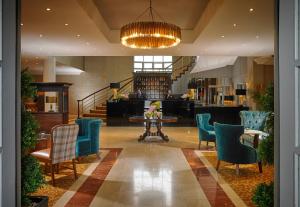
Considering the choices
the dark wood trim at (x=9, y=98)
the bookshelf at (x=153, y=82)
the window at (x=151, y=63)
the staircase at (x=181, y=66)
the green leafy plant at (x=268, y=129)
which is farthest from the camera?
the window at (x=151, y=63)

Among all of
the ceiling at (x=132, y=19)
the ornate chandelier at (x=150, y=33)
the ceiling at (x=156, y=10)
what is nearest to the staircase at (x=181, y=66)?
the ceiling at (x=132, y=19)

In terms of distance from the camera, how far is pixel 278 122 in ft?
6.31

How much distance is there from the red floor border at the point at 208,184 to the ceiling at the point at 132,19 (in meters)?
3.38

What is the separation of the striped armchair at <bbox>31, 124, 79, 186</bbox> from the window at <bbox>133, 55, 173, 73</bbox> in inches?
633

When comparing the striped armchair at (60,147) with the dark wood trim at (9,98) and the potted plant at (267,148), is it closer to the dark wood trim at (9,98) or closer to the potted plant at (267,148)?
the dark wood trim at (9,98)

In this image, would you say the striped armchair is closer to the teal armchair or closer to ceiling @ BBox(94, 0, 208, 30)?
the teal armchair

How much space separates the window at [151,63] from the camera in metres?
21.2

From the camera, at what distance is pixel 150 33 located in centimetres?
743

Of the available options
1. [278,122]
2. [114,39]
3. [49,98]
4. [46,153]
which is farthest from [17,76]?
[114,39]

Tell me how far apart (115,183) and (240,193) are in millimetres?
1964

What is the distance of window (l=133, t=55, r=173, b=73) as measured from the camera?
2125 cm

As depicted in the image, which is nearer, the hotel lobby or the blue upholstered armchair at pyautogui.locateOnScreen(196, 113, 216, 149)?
the hotel lobby

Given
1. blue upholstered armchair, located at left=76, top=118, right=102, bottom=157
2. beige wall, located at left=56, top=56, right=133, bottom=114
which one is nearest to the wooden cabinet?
blue upholstered armchair, located at left=76, top=118, right=102, bottom=157

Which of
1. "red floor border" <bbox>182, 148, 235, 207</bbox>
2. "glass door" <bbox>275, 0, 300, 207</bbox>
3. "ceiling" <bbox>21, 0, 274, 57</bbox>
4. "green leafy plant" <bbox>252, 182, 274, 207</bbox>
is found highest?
"ceiling" <bbox>21, 0, 274, 57</bbox>
